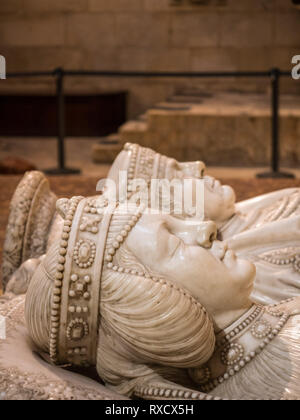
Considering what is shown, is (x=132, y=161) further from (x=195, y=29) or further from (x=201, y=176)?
(x=195, y=29)

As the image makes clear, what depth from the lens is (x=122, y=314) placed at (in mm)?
1548

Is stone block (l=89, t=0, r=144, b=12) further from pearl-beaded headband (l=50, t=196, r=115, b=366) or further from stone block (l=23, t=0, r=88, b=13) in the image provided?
pearl-beaded headband (l=50, t=196, r=115, b=366)

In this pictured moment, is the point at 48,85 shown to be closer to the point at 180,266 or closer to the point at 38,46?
the point at 38,46

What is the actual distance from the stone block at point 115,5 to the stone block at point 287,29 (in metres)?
1.85

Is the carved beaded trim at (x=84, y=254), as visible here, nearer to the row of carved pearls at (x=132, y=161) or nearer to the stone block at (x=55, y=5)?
the row of carved pearls at (x=132, y=161)

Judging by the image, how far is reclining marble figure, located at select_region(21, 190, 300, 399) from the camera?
1544mm

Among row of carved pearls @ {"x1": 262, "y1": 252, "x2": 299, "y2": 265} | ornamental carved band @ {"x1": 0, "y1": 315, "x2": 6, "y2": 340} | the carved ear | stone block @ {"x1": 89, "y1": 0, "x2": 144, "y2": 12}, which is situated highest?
stone block @ {"x1": 89, "y1": 0, "x2": 144, "y2": 12}

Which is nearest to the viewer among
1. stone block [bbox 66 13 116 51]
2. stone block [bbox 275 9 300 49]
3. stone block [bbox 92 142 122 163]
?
stone block [bbox 92 142 122 163]

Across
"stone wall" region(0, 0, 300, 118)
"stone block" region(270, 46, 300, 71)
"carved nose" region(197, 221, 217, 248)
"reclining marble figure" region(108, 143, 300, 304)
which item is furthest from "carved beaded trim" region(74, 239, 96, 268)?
"stone block" region(270, 46, 300, 71)

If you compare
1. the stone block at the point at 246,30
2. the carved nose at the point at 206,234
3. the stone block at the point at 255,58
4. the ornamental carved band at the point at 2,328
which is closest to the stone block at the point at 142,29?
the stone block at the point at 246,30

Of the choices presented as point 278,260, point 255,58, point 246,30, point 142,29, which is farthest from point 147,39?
point 278,260

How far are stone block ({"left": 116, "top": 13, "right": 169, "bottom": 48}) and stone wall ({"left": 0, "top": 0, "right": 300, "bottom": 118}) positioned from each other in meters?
0.01
